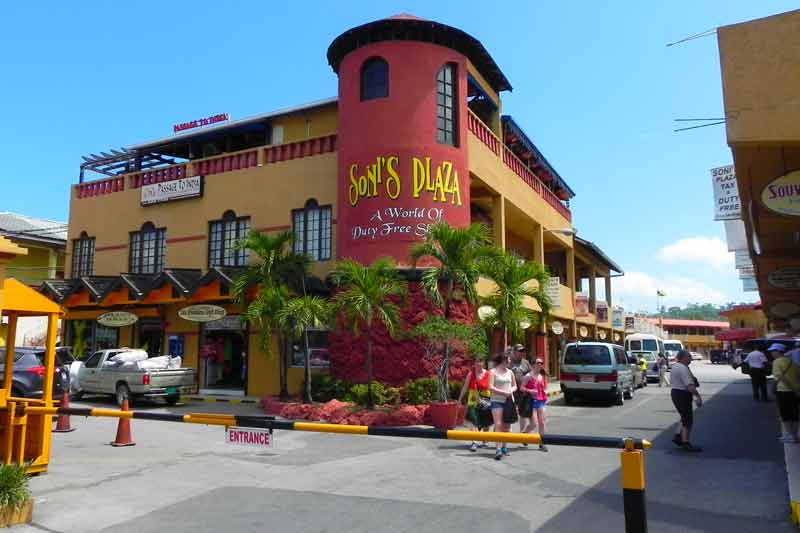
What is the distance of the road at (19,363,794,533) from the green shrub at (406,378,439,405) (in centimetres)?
303

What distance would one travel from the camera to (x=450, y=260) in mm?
15406

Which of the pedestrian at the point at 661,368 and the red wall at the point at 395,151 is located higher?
the red wall at the point at 395,151

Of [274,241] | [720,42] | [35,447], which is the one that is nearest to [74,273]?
[274,241]

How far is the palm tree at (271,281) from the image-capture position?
15.9m

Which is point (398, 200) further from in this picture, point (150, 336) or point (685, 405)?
point (150, 336)

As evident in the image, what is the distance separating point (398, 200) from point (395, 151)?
4.69 feet

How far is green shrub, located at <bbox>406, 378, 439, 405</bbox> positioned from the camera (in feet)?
50.6

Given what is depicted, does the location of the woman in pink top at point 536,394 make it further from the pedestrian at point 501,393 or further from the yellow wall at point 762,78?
the yellow wall at point 762,78

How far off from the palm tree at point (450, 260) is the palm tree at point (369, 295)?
88 centimetres

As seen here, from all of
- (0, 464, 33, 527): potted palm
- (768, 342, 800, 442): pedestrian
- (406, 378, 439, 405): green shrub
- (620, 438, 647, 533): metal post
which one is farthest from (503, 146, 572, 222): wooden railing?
(620, 438, 647, 533): metal post

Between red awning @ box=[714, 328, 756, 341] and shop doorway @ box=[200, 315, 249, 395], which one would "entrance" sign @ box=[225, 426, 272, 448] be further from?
red awning @ box=[714, 328, 756, 341]

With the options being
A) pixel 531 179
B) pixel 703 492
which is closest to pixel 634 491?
pixel 703 492

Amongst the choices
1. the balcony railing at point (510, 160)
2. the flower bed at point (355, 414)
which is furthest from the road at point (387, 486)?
the balcony railing at point (510, 160)

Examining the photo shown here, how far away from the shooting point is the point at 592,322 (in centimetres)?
3750
